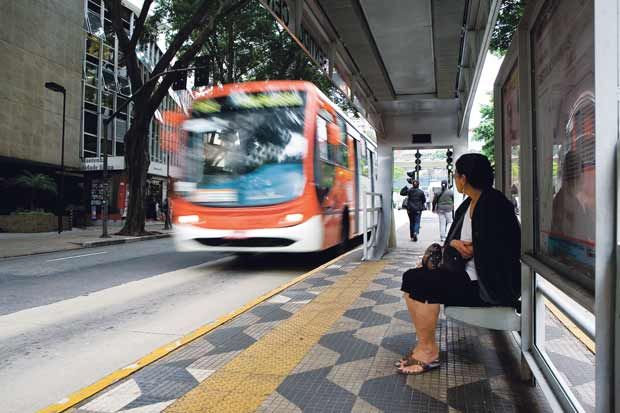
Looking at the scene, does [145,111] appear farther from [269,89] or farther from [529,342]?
[529,342]

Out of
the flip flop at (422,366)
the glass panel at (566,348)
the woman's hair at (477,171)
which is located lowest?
the flip flop at (422,366)

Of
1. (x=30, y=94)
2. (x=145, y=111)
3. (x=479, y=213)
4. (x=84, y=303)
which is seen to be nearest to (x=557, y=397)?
(x=479, y=213)

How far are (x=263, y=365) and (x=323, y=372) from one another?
1.43ft

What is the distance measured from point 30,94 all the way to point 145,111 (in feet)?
33.5

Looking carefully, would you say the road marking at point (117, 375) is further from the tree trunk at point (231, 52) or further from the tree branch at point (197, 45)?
the tree trunk at point (231, 52)

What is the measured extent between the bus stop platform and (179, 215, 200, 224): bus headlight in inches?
148

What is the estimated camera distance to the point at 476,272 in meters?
3.02

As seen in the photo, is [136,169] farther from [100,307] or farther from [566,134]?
[566,134]

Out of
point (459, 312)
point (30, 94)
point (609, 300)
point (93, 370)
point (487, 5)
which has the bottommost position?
point (93, 370)

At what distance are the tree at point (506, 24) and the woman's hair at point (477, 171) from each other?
511 centimetres

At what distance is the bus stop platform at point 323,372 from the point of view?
8.86ft

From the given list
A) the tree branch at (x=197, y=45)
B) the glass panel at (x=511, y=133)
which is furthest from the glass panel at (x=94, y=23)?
the glass panel at (x=511, y=133)

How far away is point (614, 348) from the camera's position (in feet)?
5.21

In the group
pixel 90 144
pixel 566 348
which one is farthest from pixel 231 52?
pixel 566 348
